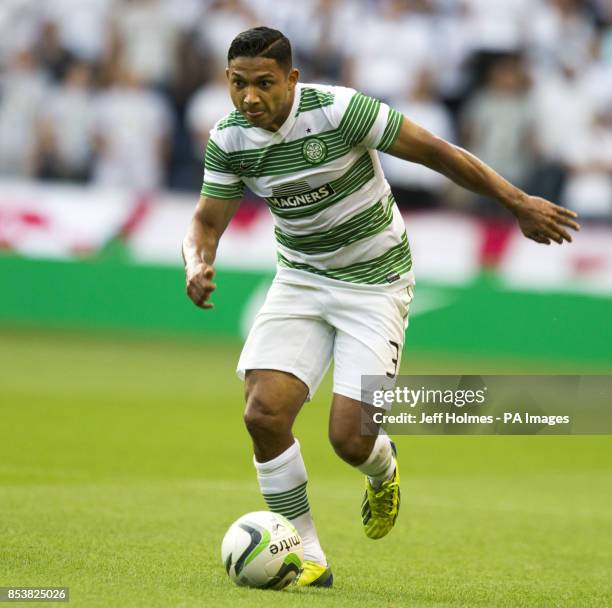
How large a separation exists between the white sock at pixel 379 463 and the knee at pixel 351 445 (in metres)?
0.10

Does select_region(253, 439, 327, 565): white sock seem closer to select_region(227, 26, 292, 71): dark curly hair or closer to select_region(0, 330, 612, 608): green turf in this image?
select_region(0, 330, 612, 608): green turf

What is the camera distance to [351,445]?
606 centimetres

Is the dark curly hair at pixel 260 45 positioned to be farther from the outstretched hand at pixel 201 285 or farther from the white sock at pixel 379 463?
the white sock at pixel 379 463

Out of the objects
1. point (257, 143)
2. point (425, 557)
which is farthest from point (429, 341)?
point (257, 143)

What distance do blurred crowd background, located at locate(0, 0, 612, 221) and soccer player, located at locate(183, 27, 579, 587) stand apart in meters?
10.8

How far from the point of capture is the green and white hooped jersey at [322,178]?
5957 mm

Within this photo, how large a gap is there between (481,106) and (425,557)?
441 inches

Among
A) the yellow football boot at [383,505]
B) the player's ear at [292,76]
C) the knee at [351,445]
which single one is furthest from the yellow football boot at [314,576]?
the player's ear at [292,76]

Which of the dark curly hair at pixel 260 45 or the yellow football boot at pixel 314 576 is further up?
the dark curly hair at pixel 260 45

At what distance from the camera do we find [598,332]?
50.6ft

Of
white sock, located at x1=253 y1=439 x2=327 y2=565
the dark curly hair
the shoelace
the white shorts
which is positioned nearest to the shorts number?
the white shorts

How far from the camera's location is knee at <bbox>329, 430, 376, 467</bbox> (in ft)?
19.9

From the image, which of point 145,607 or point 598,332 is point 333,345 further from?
point 598,332

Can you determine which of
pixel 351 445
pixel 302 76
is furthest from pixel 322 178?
pixel 302 76
